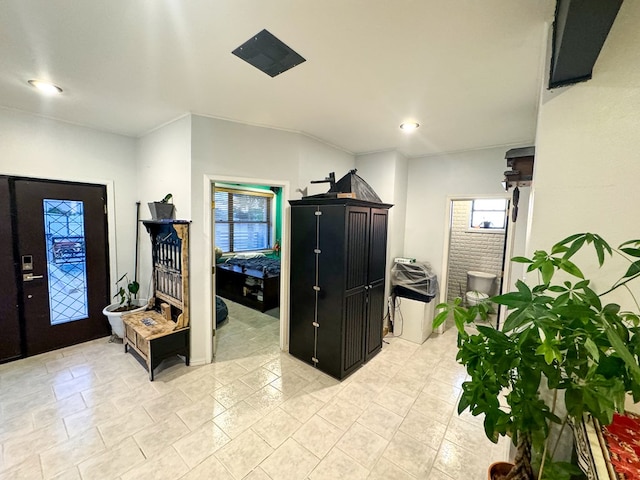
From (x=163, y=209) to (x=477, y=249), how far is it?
17.5 feet

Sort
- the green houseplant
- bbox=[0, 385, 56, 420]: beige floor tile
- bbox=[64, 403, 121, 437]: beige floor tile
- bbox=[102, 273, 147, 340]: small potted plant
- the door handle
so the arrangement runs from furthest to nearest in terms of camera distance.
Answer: bbox=[102, 273, 147, 340]: small potted plant < the door handle < bbox=[0, 385, 56, 420]: beige floor tile < bbox=[64, 403, 121, 437]: beige floor tile < the green houseplant

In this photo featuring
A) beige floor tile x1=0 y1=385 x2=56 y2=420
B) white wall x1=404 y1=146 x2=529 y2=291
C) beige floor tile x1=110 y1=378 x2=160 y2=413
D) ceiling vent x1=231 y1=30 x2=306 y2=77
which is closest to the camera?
ceiling vent x1=231 y1=30 x2=306 y2=77

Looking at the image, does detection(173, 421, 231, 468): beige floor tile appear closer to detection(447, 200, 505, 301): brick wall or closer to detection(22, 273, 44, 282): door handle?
detection(22, 273, 44, 282): door handle

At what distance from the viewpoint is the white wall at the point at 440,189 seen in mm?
3396

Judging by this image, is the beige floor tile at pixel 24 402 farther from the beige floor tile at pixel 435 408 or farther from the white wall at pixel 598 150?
the white wall at pixel 598 150

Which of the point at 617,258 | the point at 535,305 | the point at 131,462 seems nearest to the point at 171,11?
the point at 535,305

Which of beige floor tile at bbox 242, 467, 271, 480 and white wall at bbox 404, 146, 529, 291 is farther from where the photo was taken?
white wall at bbox 404, 146, 529, 291

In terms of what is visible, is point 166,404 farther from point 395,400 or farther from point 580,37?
point 580,37

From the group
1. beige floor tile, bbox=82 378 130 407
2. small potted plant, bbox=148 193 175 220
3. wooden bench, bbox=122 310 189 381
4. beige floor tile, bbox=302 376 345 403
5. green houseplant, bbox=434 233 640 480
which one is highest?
small potted plant, bbox=148 193 175 220

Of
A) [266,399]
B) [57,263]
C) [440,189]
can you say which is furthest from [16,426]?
[440,189]

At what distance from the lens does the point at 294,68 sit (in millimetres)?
1784

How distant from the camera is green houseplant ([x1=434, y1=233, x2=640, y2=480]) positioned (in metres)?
0.68

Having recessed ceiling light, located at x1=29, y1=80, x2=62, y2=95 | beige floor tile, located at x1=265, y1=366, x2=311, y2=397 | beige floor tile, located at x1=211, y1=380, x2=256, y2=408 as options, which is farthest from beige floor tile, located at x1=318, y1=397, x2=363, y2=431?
recessed ceiling light, located at x1=29, y1=80, x2=62, y2=95

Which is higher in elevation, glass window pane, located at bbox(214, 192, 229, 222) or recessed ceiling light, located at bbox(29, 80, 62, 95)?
recessed ceiling light, located at bbox(29, 80, 62, 95)
